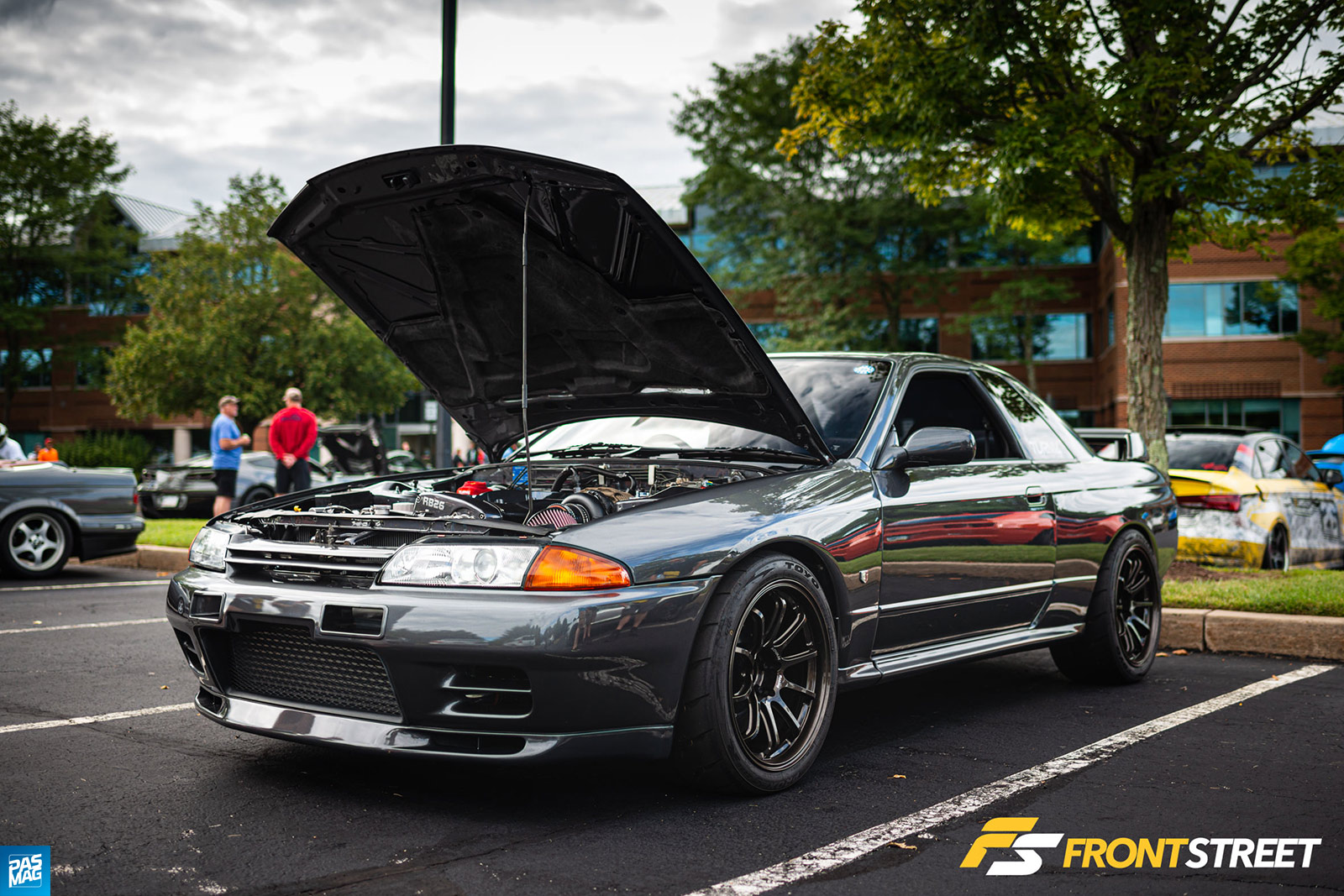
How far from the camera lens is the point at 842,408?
14.9ft

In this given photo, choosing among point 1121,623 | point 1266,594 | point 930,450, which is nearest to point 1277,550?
point 1266,594

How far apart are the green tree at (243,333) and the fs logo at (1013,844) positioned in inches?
1332

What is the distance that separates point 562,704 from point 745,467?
4.43ft

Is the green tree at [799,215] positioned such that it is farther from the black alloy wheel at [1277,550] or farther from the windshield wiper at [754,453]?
the windshield wiper at [754,453]

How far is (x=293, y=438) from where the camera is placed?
1324cm

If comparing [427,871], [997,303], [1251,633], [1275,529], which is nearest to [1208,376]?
[997,303]

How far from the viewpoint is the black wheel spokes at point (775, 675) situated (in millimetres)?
3572

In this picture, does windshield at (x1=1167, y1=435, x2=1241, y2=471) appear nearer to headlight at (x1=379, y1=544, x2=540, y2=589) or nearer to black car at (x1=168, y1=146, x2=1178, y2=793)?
black car at (x1=168, y1=146, x2=1178, y2=793)

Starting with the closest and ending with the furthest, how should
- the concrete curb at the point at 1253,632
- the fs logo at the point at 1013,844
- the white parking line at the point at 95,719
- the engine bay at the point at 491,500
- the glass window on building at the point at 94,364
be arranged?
the fs logo at the point at 1013,844 → the engine bay at the point at 491,500 → the white parking line at the point at 95,719 → the concrete curb at the point at 1253,632 → the glass window on building at the point at 94,364

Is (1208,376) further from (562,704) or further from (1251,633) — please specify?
(562,704)

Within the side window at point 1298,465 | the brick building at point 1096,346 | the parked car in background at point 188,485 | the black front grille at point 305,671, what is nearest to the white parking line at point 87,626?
the black front grille at point 305,671

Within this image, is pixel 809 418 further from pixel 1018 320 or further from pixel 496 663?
pixel 1018 320

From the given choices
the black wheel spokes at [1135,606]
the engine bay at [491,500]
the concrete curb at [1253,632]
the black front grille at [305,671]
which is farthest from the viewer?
the concrete curb at [1253,632]

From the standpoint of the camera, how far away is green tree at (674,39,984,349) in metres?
33.8
